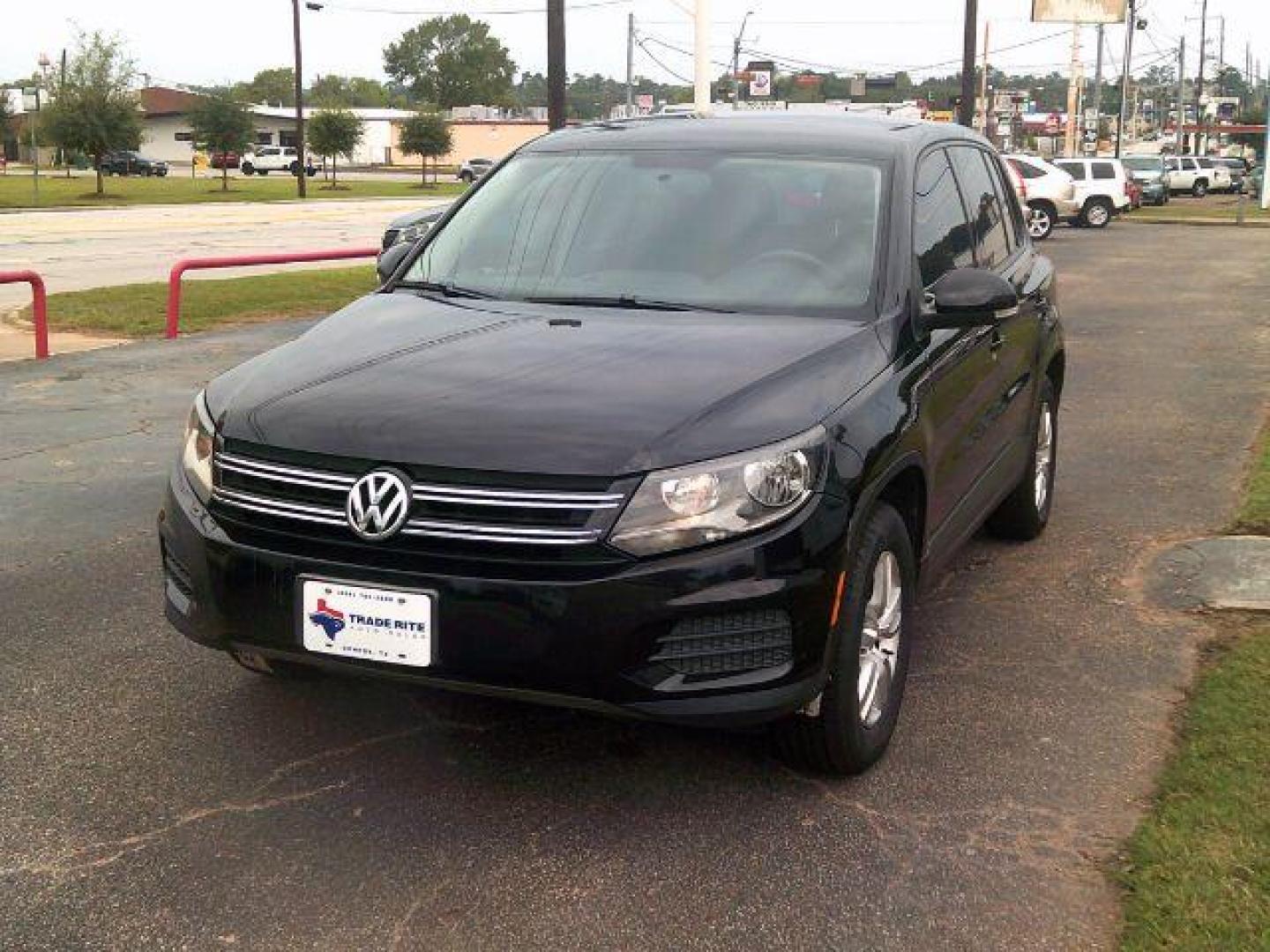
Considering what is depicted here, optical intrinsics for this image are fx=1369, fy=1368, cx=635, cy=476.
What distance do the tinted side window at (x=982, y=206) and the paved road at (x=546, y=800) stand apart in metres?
1.31

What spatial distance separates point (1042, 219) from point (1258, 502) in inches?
972

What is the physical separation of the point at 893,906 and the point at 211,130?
58.1 metres

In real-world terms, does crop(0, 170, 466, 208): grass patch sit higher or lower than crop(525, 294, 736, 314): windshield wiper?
higher

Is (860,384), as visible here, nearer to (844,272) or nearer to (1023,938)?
(844,272)

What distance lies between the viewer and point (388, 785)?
11.9 ft

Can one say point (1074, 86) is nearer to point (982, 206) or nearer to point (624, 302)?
point (982, 206)

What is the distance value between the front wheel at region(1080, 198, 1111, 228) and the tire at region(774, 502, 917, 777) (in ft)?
106

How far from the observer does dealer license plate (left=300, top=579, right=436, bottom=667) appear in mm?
3133

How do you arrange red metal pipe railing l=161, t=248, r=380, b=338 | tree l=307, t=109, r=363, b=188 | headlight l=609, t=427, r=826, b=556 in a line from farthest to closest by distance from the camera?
1. tree l=307, t=109, r=363, b=188
2. red metal pipe railing l=161, t=248, r=380, b=338
3. headlight l=609, t=427, r=826, b=556

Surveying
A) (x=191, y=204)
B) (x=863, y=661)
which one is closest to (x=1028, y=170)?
(x=191, y=204)

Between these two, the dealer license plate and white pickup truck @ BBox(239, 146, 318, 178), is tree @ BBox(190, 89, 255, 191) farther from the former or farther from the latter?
the dealer license plate

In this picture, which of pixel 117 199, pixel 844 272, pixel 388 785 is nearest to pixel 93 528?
pixel 388 785

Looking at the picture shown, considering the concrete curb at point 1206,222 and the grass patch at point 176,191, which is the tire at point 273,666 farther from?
the grass patch at point 176,191

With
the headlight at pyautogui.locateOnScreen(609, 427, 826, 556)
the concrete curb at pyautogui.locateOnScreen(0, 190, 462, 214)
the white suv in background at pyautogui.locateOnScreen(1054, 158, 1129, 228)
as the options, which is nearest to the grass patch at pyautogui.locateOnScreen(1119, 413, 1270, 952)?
the headlight at pyautogui.locateOnScreen(609, 427, 826, 556)
